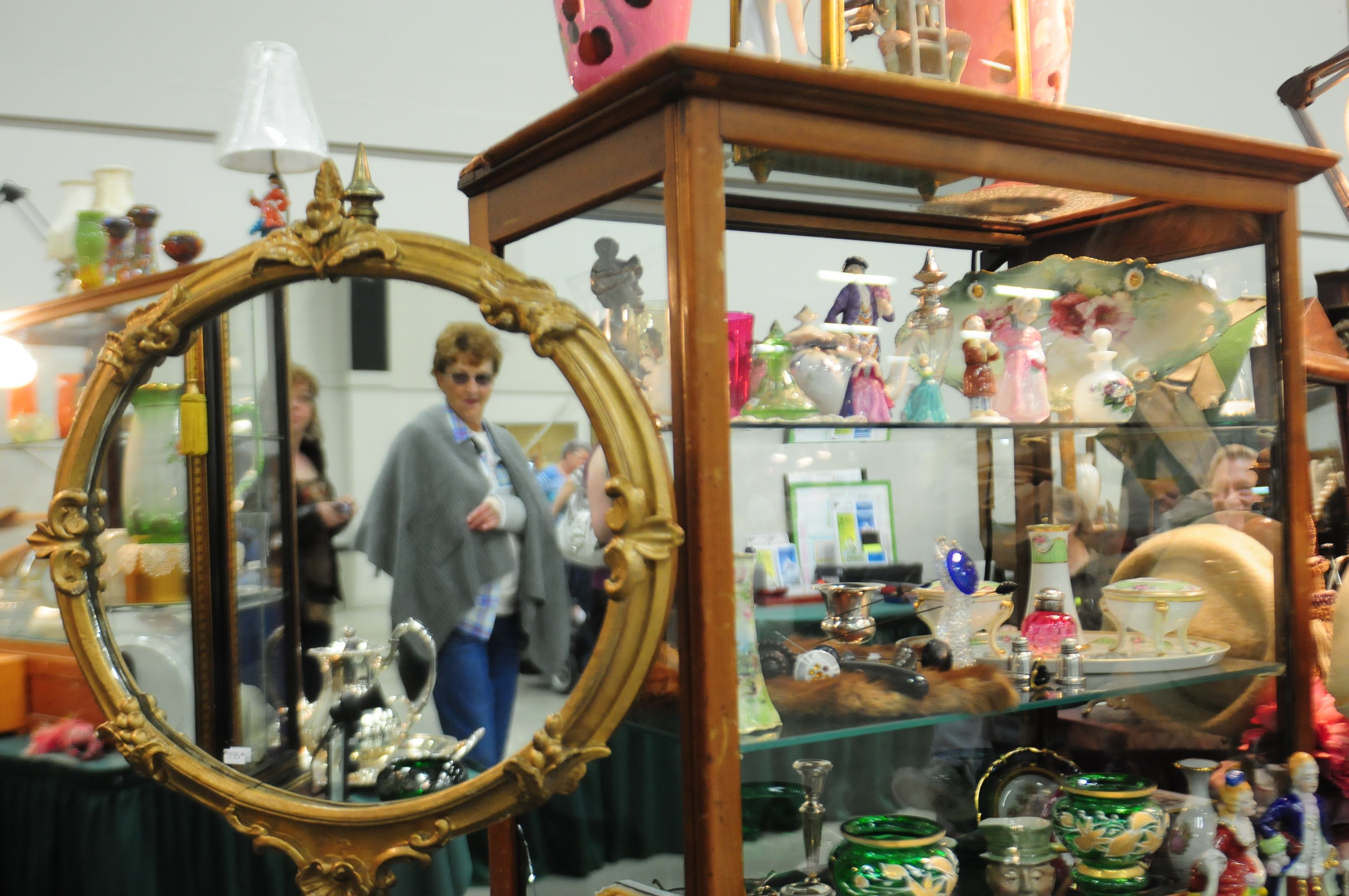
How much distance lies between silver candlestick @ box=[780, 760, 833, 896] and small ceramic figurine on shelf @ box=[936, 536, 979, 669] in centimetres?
27

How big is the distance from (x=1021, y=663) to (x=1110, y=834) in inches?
9.5

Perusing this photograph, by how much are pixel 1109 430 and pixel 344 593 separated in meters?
1.11

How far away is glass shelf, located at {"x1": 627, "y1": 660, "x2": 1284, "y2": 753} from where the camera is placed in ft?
4.01

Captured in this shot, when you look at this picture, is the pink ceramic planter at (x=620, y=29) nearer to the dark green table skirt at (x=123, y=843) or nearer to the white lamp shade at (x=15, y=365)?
the dark green table skirt at (x=123, y=843)

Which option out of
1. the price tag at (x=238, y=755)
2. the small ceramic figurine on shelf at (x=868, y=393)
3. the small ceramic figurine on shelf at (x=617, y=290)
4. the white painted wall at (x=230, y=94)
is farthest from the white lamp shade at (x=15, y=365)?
the small ceramic figurine on shelf at (x=868, y=393)

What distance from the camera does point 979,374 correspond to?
1540 mm

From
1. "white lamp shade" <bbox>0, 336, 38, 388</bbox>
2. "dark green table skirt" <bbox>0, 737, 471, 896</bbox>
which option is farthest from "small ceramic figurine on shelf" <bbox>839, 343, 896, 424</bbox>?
"white lamp shade" <bbox>0, 336, 38, 388</bbox>

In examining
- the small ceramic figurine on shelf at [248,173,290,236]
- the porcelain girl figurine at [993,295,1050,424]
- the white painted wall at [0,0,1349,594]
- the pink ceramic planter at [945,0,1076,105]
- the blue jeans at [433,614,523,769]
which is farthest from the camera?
the white painted wall at [0,0,1349,594]

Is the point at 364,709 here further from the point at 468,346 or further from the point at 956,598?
the point at 956,598

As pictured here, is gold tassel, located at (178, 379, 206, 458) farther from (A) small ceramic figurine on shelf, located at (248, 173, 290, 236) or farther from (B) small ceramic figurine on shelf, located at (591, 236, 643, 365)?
(A) small ceramic figurine on shelf, located at (248, 173, 290, 236)

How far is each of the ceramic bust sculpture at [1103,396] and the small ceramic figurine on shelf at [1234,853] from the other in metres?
0.52

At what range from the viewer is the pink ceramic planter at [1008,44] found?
133cm

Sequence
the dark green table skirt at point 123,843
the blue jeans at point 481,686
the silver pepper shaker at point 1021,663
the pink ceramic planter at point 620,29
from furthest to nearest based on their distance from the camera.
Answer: the dark green table skirt at point 123,843, the silver pepper shaker at point 1021,663, the pink ceramic planter at point 620,29, the blue jeans at point 481,686

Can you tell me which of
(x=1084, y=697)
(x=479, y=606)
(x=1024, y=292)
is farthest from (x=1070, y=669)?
(x=479, y=606)
